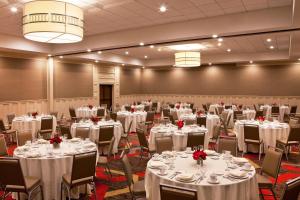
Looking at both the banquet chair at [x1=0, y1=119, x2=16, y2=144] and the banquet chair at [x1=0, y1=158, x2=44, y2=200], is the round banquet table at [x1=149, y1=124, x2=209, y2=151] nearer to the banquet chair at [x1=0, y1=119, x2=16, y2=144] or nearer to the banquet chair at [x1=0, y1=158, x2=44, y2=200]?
the banquet chair at [x1=0, y1=158, x2=44, y2=200]

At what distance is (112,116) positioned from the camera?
11.6 meters

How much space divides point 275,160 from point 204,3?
450 cm

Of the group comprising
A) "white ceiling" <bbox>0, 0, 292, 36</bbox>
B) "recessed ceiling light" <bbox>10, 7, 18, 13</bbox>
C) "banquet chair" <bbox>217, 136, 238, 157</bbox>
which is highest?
"white ceiling" <bbox>0, 0, 292, 36</bbox>

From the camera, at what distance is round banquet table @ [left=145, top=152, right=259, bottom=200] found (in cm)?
369

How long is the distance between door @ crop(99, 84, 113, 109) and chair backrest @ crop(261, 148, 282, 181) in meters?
15.9

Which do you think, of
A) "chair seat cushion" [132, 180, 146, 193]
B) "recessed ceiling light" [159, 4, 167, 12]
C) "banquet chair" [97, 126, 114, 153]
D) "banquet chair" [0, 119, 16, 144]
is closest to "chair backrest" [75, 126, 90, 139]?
"banquet chair" [97, 126, 114, 153]

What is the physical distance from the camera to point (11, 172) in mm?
4375

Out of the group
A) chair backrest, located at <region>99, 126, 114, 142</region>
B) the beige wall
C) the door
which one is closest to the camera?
chair backrest, located at <region>99, 126, 114, 142</region>

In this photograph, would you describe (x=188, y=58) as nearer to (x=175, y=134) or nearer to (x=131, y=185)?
(x=175, y=134)

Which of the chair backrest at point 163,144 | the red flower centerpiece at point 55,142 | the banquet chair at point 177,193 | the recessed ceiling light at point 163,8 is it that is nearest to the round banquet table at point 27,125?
the red flower centerpiece at point 55,142

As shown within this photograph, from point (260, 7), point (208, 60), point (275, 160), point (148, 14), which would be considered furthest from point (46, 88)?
point (275, 160)

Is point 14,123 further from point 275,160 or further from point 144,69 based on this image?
point 144,69

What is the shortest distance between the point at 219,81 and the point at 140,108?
721 centimetres

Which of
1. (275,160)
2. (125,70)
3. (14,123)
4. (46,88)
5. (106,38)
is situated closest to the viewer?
(275,160)
